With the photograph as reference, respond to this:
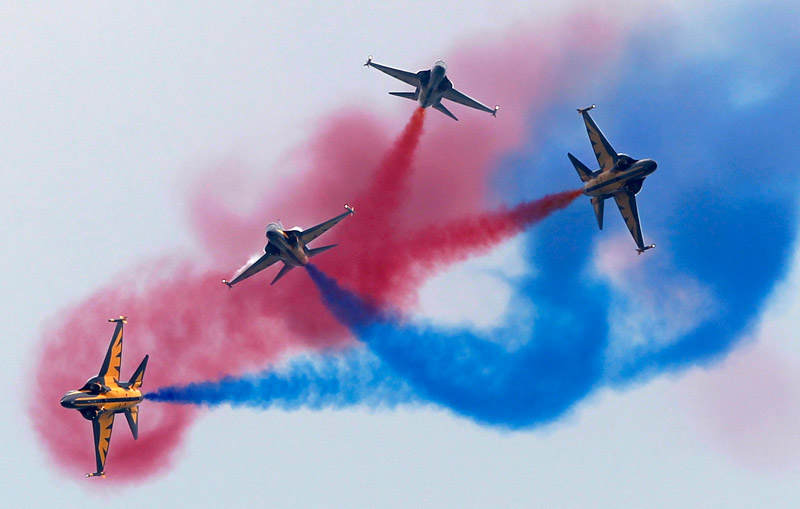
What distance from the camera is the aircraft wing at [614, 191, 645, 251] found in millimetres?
77750

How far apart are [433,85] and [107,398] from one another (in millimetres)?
32754

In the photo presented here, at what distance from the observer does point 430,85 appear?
7756 centimetres

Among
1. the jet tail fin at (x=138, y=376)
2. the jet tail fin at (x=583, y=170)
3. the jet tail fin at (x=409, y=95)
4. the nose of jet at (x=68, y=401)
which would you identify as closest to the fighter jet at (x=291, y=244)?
the jet tail fin at (x=138, y=376)

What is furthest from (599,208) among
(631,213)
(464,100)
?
(464,100)

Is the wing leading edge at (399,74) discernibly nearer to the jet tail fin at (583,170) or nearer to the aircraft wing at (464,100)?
the aircraft wing at (464,100)

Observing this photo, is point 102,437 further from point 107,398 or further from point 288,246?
point 288,246

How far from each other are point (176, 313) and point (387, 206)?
60.0 feet

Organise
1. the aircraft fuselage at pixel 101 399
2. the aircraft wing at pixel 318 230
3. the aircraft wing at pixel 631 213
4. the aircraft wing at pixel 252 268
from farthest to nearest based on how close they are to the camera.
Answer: the aircraft wing at pixel 631 213 → the aircraft wing at pixel 252 268 → the aircraft wing at pixel 318 230 → the aircraft fuselage at pixel 101 399

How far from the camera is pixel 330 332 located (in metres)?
78.9

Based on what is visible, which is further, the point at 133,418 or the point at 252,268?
the point at 252,268

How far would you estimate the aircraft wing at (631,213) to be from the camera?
77750 millimetres

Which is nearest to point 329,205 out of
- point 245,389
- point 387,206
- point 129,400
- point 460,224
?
point 387,206

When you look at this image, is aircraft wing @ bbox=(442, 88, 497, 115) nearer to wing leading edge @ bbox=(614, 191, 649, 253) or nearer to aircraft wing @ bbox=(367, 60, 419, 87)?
aircraft wing @ bbox=(367, 60, 419, 87)

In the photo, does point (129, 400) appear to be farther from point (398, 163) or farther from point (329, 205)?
point (398, 163)
